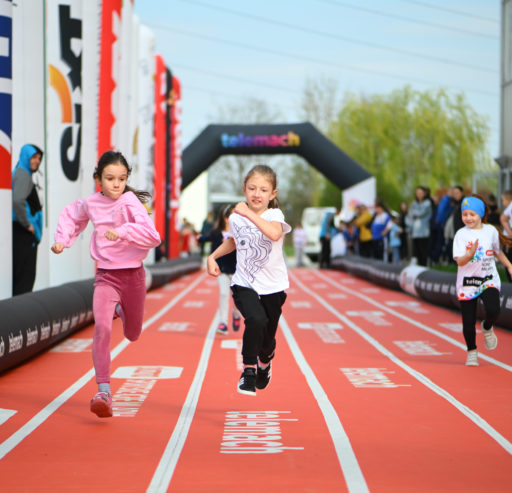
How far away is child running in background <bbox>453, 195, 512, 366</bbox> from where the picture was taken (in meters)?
9.53

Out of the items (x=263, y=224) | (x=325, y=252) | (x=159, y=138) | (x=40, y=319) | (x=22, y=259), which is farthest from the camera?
(x=325, y=252)

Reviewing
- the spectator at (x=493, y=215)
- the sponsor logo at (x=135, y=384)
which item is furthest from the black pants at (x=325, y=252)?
the sponsor logo at (x=135, y=384)

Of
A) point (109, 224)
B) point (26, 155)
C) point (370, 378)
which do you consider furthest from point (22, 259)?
point (109, 224)

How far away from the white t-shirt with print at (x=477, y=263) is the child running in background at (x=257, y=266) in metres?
3.27

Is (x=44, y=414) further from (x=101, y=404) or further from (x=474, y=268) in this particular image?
(x=474, y=268)

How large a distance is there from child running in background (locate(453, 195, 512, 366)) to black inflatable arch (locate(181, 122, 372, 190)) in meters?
28.7

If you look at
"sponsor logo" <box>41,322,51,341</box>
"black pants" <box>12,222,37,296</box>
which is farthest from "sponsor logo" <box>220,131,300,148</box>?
"sponsor logo" <box>41,322,51,341</box>

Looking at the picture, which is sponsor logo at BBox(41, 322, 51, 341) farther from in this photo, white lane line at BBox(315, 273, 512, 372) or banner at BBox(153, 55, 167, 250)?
banner at BBox(153, 55, 167, 250)

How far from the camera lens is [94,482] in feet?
16.6

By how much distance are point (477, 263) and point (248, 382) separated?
3.83 meters

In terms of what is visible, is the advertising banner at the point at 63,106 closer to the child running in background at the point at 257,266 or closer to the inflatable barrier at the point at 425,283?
the inflatable barrier at the point at 425,283

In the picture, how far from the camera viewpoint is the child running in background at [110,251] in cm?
671

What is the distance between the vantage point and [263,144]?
3872 cm

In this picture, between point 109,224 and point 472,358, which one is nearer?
point 109,224
